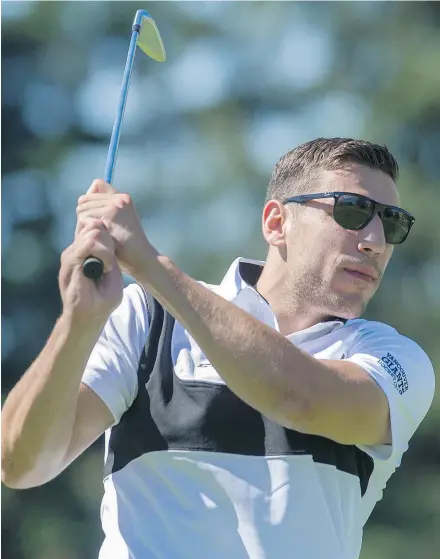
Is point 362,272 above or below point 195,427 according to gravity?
above

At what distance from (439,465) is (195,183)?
148 inches

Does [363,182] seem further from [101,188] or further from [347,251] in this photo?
[101,188]

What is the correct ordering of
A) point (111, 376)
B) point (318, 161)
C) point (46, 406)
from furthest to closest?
point (318, 161), point (111, 376), point (46, 406)

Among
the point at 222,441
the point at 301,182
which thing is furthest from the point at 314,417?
the point at 301,182

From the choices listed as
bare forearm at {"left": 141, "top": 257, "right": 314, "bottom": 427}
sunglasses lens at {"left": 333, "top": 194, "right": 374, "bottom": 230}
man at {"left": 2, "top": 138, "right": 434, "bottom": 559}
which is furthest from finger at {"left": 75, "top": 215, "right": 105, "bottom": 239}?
sunglasses lens at {"left": 333, "top": 194, "right": 374, "bottom": 230}

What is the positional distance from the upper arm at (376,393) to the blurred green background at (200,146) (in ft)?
28.4

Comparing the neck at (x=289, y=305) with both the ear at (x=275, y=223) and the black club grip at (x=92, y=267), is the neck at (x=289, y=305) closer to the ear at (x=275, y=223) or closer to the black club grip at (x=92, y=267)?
the ear at (x=275, y=223)

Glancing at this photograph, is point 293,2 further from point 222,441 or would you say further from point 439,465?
point 222,441

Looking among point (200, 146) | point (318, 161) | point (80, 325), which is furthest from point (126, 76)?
point (200, 146)

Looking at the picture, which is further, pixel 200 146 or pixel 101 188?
pixel 200 146

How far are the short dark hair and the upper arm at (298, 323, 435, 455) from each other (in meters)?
0.47

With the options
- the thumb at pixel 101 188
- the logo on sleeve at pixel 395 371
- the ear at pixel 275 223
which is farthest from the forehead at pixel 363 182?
the thumb at pixel 101 188

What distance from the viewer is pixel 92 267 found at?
116 inches

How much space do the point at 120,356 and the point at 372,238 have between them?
75cm
